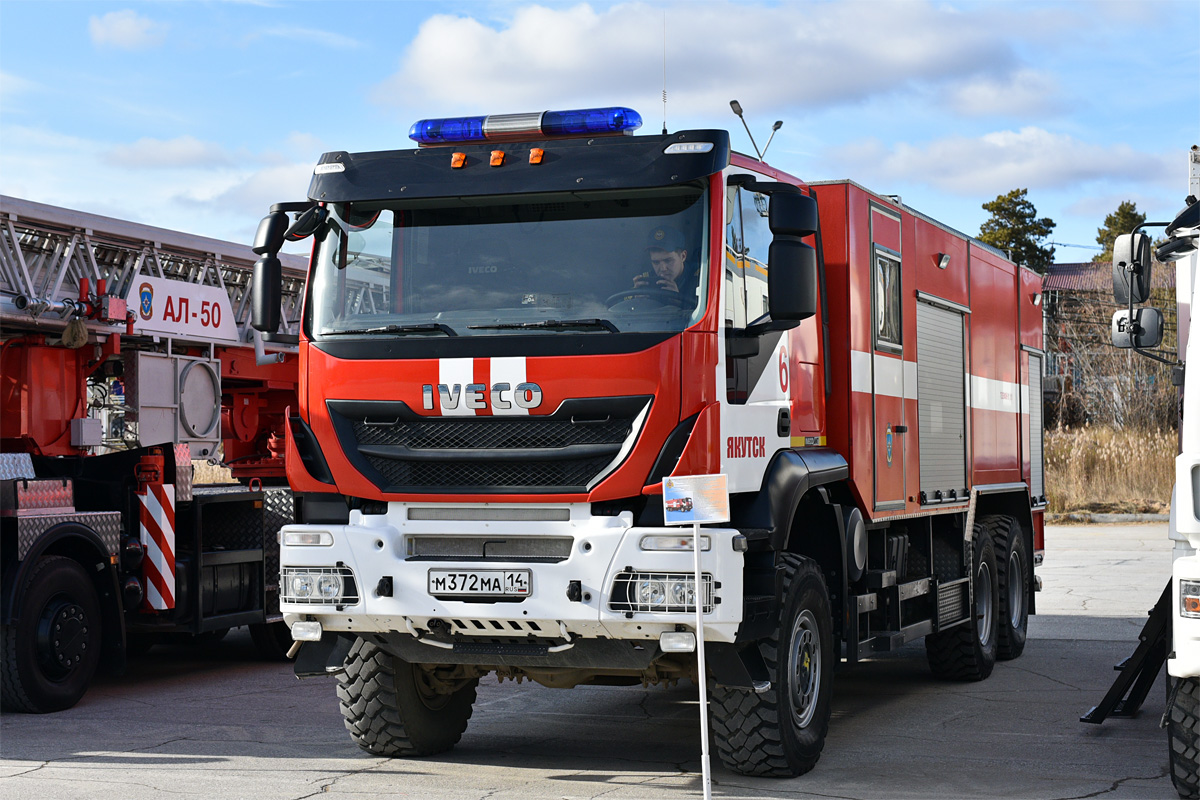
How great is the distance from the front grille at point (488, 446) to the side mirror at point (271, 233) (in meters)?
0.89

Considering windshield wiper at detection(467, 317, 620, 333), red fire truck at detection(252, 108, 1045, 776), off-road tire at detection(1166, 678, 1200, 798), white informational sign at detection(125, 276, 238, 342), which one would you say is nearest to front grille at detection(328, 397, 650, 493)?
red fire truck at detection(252, 108, 1045, 776)

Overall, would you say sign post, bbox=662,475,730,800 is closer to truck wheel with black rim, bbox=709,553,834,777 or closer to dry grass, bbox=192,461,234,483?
truck wheel with black rim, bbox=709,553,834,777

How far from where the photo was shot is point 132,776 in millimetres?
7180

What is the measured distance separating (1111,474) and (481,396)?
27417mm

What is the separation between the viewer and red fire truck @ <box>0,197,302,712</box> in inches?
359

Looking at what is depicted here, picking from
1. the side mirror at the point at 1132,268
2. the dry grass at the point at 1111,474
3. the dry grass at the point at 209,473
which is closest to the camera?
the side mirror at the point at 1132,268

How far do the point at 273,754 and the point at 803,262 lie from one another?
13.0 feet

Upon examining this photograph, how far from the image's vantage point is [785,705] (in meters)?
6.98

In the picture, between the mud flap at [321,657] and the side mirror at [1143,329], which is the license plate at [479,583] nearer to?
the mud flap at [321,657]

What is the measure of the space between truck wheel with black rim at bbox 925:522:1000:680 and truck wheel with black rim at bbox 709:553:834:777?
300cm

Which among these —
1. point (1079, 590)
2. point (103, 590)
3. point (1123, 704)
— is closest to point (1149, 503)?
point (1079, 590)

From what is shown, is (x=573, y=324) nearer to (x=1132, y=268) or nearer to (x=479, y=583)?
(x=479, y=583)

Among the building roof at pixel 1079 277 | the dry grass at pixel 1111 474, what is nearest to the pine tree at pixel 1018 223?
the building roof at pixel 1079 277

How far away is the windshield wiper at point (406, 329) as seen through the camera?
6.71 meters
